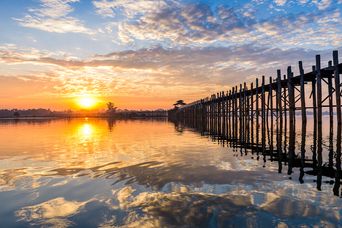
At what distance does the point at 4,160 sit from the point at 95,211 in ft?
39.2

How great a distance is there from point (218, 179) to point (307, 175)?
3.81m

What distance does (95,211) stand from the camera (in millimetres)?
8141

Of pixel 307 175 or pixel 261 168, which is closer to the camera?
pixel 307 175

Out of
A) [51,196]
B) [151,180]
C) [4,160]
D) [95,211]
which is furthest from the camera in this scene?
[4,160]

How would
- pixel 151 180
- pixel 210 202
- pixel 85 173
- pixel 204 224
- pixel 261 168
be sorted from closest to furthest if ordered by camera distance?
1. pixel 204 224
2. pixel 210 202
3. pixel 151 180
4. pixel 85 173
5. pixel 261 168

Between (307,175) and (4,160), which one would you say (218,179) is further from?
(4,160)

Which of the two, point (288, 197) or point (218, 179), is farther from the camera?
point (218, 179)

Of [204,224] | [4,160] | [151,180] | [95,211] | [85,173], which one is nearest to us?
[204,224]

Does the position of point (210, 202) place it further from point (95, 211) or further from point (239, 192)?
point (95, 211)

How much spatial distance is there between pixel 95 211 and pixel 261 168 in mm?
8565

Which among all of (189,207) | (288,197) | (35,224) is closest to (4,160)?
(35,224)

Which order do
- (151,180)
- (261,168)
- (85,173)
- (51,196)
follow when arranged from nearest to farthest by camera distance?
(51,196) → (151,180) → (85,173) → (261,168)

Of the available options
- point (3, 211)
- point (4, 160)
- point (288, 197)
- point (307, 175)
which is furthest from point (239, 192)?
point (4, 160)

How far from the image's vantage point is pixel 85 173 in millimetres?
13047
